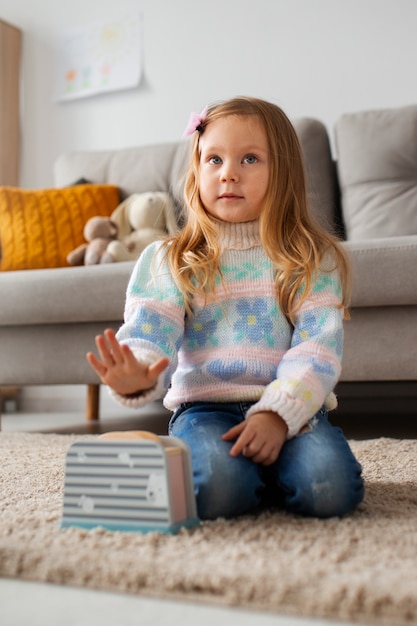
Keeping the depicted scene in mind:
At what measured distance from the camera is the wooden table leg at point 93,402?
242cm

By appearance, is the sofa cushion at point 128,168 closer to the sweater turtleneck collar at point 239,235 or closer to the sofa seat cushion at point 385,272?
the sofa seat cushion at point 385,272

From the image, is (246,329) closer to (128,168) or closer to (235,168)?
(235,168)

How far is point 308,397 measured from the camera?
943 mm

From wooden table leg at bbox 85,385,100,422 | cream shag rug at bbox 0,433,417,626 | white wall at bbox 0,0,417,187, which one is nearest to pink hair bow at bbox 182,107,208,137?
cream shag rug at bbox 0,433,417,626

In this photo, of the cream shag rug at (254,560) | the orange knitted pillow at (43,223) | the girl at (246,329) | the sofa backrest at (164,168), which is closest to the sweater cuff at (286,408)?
the girl at (246,329)

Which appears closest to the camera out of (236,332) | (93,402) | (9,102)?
(236,332)

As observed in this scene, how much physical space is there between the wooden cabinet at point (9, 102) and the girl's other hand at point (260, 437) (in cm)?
243

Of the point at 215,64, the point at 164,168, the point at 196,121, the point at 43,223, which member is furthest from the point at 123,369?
the point at 215,64

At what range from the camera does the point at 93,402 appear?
2.44 meters

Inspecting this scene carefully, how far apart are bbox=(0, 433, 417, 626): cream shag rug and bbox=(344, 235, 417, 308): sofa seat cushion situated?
0.68 metres

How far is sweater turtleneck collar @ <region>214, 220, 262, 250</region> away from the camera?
1106mm

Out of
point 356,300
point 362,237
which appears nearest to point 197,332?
point 356,300

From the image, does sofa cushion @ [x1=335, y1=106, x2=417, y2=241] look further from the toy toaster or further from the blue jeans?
the toy toaster

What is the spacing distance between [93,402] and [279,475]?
1551 mm
